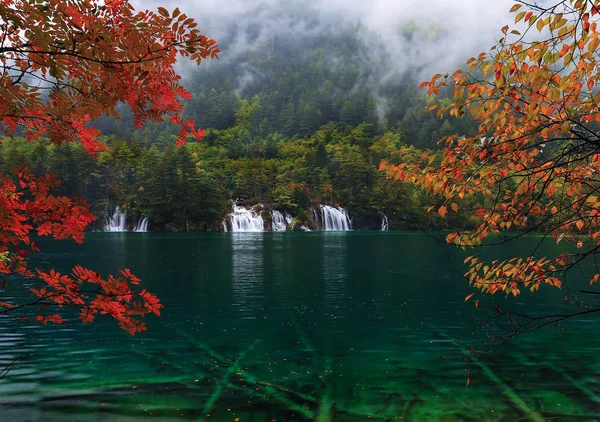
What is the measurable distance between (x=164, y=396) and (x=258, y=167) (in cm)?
10647

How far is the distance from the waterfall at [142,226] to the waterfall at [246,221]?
17479 millimetres

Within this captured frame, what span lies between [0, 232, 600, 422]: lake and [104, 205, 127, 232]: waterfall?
7750 cm

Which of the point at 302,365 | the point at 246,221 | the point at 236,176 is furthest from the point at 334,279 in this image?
the point at 236,176

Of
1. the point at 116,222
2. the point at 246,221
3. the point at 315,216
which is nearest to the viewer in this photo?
the point at 246,221

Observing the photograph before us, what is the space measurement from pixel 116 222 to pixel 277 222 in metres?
34.0

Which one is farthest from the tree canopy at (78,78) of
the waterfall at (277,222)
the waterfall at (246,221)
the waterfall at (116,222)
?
the waterfall at (116,222)

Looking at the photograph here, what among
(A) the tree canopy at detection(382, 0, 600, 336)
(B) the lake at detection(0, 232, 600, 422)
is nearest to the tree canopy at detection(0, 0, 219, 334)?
(A) the tree canopy at detection(382, 0, 600, 336)

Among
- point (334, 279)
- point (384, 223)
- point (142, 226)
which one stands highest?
point (142, 226)

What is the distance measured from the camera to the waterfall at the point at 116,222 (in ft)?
305

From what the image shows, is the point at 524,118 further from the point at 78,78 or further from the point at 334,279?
the point at 334,279

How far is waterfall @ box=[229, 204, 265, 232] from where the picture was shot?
9106 cm

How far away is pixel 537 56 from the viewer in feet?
11.5

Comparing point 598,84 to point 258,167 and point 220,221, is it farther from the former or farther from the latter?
point 258,167

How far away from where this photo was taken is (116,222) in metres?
94.1
